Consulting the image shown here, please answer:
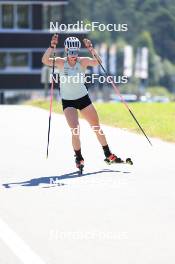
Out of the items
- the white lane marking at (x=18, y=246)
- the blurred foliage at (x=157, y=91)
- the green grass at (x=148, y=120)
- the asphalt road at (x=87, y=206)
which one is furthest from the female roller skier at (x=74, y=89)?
the blurred foliage at (x=157, y=91)

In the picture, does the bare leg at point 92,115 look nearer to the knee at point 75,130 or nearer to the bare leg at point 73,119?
the bare leg at point 73,119

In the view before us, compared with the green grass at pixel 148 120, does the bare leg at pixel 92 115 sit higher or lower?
higher

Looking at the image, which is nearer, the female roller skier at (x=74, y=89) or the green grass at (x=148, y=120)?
the female roller skier at (x=74, y=89)

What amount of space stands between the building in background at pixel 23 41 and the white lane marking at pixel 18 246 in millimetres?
62628

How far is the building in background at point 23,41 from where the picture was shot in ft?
237

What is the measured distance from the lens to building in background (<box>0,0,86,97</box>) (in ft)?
237

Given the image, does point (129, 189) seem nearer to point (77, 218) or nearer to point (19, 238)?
Answer: point (77, 218)

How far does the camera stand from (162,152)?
58.4ft

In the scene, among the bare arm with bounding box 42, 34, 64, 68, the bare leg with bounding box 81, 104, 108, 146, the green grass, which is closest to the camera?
the bare arm with bounding box 42, 34, 64, 68

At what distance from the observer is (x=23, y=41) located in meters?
73.4

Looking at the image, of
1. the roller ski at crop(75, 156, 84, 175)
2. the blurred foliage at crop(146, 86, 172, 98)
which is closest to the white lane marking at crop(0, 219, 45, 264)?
the roller ski at crop(75, 156, 84, 175)

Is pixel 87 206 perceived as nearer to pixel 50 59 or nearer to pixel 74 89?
pixel 74 89

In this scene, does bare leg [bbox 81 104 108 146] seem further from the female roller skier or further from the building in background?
the building in background

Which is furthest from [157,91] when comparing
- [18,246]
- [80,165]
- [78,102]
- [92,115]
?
[18,246]
